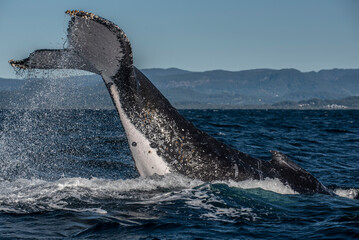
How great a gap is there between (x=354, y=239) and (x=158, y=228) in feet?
7.42

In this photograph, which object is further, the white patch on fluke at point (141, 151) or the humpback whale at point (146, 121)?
the white patch on fluke at point (141, 151)

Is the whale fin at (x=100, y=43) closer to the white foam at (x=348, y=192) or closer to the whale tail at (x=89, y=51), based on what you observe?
the whale tail at (x=89, y=51)

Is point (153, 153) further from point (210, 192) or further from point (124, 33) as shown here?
point (124, 33)

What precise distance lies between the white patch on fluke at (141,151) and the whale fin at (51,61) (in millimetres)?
559

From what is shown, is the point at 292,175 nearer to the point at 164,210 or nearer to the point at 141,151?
the point at 164,210

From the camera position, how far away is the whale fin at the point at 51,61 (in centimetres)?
596

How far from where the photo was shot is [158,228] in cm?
525

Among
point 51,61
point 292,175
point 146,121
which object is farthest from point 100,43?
point 292,175

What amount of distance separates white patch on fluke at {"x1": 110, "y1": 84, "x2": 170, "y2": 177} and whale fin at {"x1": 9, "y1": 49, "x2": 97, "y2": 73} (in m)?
0.56

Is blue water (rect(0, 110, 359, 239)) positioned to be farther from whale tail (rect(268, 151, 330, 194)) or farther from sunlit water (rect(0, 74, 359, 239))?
whale tail (rect(268, 151, 330, 194))

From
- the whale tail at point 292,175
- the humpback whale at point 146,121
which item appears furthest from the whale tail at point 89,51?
the whale tail at point 292,175

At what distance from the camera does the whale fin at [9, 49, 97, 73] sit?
596 centimetres

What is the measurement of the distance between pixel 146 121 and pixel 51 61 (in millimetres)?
1554

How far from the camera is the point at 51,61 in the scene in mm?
6066
